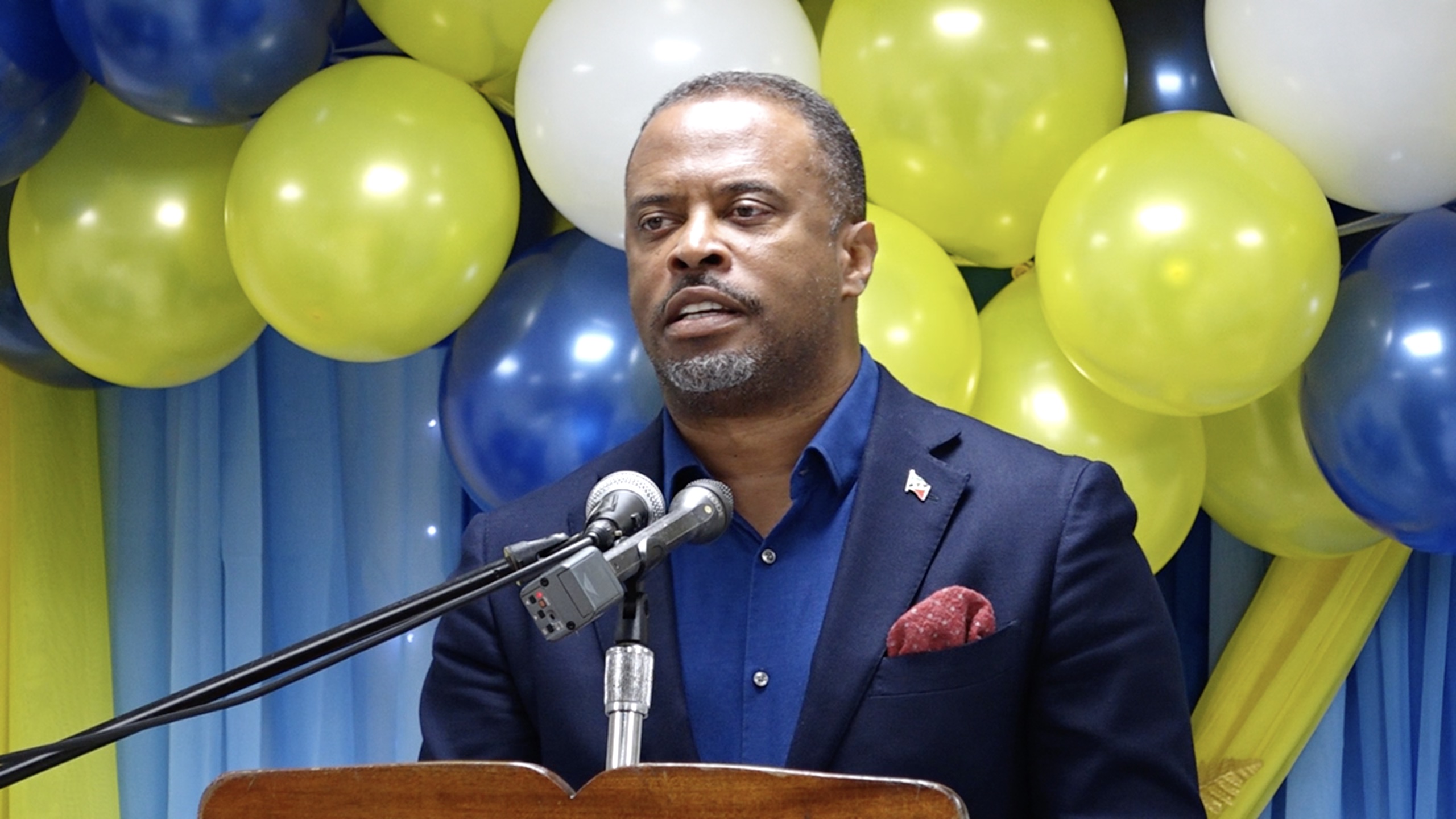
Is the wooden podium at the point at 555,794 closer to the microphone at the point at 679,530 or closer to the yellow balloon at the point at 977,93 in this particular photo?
the microphone at the point at 679,530

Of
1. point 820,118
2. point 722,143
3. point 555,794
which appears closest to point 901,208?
point 820,118

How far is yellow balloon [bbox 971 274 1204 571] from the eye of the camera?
2.09 m

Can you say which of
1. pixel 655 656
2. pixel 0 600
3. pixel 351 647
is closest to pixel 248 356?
pixel 0 600

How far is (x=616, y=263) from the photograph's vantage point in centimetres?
219

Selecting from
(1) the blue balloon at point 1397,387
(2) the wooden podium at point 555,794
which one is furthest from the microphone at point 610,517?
(1) the blue balloon at point 1397,387

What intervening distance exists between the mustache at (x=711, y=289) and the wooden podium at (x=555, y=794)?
0.63 meters

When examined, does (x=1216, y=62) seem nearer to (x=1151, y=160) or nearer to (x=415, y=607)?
(x=1151, y=160)

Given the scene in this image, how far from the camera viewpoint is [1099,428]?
2.10 meters

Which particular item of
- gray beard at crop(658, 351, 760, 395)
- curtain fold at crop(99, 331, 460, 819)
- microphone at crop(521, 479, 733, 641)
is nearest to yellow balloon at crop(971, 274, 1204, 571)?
gray beard at crop(658, 351, 760, 395)

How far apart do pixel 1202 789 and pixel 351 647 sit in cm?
175

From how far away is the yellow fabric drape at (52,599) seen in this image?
256 cm

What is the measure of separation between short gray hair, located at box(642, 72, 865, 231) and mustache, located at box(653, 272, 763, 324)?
173 mm

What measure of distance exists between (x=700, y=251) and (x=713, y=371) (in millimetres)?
112

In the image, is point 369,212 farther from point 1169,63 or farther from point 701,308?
point 1169,63
